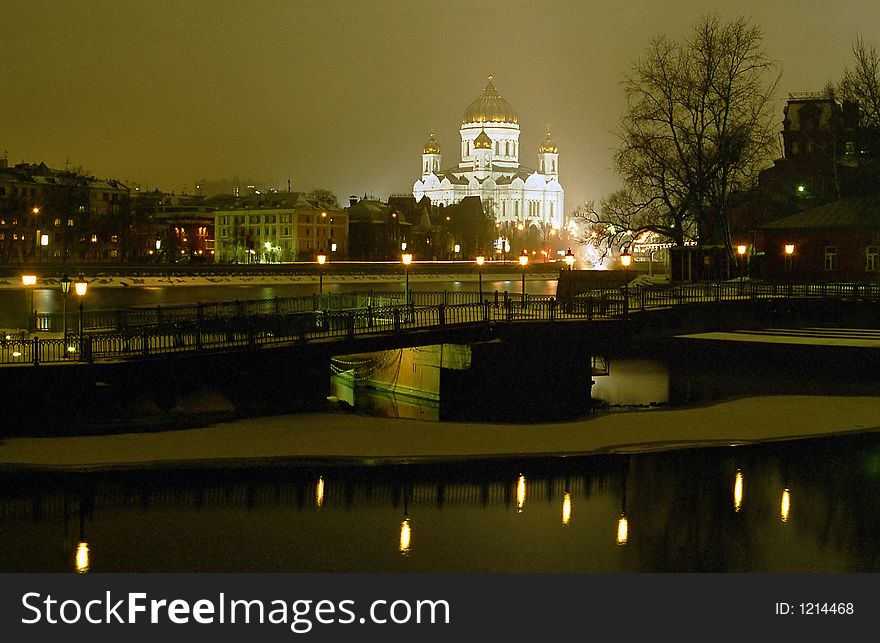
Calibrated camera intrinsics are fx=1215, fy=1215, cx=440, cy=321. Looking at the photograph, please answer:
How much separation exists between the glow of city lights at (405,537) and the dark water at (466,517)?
0.06ft

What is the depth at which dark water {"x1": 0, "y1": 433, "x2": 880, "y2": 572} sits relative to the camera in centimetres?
2052

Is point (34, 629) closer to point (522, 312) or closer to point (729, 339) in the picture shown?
point (522, 312)

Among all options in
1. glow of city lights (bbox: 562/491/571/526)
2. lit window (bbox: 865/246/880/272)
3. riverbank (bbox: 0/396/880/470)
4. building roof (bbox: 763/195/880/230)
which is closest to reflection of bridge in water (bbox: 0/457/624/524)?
glow of city lights (bbox: 562/491/571/526)

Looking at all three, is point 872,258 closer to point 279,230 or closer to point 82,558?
point 82,558

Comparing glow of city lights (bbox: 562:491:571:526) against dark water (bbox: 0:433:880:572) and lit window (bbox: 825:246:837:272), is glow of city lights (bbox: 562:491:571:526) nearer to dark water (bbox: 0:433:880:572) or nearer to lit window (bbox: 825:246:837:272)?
dark water (bbox: 0:433:880:572)

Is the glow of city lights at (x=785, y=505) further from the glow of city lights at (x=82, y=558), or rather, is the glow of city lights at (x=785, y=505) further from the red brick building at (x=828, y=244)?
the red brick building at (x=828, y=244)

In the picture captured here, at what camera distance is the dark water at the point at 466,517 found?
2052cm

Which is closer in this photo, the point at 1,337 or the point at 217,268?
the point at 1,337

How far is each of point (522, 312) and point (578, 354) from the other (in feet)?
8.38

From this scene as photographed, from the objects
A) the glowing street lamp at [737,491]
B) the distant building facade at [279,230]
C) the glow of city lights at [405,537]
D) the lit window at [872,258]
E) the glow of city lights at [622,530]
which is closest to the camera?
the glow of city lights at [405,537]

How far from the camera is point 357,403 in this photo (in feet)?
129

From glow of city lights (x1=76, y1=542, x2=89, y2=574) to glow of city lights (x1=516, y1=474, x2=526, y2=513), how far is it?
8129 millimetres

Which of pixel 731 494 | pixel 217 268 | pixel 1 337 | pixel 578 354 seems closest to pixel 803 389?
pixel 578 354

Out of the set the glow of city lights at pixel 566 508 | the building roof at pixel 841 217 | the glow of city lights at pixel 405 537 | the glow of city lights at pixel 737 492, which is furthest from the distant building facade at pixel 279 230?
the glow of city lights at pixel 405 537
